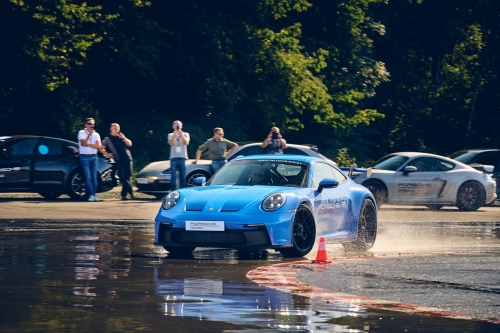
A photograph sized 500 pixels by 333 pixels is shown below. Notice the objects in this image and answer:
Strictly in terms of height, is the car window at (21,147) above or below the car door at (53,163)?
above

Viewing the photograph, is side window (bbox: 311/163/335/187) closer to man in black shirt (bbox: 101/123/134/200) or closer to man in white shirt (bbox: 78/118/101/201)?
man in white shirt (bbox: 78/118/101/201)

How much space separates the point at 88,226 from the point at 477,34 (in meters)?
38.6

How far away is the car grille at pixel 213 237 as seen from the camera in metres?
14.3

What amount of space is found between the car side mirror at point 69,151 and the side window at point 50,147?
0.09 metres

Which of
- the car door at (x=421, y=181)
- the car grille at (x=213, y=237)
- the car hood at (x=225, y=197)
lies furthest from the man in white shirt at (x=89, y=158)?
the car grille at (x=213, y=237)

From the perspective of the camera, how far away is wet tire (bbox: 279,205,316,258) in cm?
1467

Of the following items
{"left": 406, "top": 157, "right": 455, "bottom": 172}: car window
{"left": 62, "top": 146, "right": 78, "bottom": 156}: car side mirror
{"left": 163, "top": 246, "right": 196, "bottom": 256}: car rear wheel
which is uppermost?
{"left": 62, "top": 146, "right": 78, "bottom": 156}: car side mirror

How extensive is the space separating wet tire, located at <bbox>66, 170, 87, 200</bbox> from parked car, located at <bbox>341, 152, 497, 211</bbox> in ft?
20.4

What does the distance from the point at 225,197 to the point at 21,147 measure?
13.7 m

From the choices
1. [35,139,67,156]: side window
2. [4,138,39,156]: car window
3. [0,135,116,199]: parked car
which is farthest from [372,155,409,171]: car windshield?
[4,138,39,156]: car window

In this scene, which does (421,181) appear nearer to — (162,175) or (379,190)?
(379,190)

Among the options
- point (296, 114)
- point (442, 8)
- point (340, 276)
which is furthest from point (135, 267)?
point (442, 8)

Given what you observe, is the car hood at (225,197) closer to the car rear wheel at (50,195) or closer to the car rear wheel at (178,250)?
the car rear wheel at (178,250)

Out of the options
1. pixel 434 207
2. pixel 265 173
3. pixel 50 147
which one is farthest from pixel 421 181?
pixel 265 173
